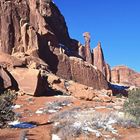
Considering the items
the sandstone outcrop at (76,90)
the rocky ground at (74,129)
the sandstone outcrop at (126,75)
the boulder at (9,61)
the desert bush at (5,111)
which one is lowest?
the rocky ground at (74,129)

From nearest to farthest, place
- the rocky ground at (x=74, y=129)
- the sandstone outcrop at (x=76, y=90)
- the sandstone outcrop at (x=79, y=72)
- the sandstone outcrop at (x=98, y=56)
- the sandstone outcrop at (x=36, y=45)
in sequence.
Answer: the rocky ground at (x=74, y=129) → the sandstone outcrop at (x=76, y=90) → the sandstone outcrop at (x=36, y=45) → the sandstone outcrop at (x=79, y=72) → the sandstone outcrop at (x=98, y=56)

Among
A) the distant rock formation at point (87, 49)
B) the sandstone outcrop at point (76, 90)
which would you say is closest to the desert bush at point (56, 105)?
the sandstone outcrop at point (76, 90)

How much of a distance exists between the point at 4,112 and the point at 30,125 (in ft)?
6.61

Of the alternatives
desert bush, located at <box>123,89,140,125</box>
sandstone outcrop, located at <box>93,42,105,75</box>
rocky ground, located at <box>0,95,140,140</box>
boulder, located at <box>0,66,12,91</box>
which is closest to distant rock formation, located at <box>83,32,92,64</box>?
sandstone outcrop, located at <box>93,42,105,75</box>

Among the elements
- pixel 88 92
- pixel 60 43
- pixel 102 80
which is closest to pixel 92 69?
pixel 102 80

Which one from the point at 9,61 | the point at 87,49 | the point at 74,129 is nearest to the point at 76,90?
the point at 9,61

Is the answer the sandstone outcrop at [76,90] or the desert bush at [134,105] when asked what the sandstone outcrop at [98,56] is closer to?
the sandstone outcrop at [76,90]

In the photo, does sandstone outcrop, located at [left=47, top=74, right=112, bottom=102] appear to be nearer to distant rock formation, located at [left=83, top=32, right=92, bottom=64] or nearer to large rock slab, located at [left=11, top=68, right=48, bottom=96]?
large rock slab, located at [left=11, top=68, right=48, bottom=96]

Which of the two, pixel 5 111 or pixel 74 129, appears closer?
pixel 74 129

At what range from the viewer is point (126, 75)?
384ft

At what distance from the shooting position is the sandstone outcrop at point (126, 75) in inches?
4466

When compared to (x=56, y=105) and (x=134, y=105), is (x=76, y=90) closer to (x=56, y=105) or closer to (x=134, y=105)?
(x=56, y=105)

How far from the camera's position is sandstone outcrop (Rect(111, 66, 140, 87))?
113 metres

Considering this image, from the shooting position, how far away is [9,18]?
5125cm
